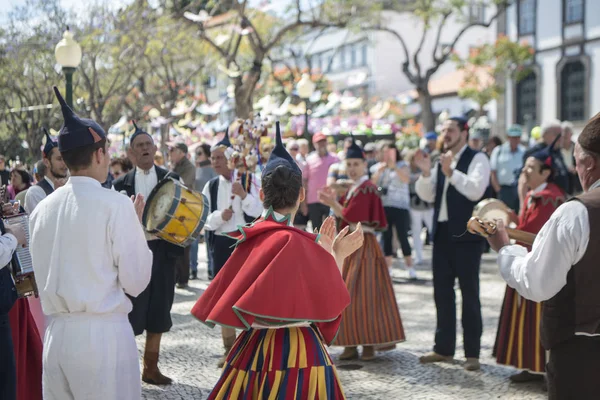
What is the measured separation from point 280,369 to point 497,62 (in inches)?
1229

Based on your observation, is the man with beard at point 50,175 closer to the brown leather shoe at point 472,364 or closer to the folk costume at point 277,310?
the folk costume at point 277,310

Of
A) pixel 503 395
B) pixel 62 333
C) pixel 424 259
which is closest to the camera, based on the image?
pixel 62 333

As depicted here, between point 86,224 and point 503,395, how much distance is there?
3798 millimetres

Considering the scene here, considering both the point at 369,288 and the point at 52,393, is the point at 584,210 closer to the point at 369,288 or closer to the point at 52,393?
the point at 52,393

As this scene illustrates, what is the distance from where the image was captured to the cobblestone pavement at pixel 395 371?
5.80 metres

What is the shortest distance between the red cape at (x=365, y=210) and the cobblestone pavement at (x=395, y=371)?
4.17 feet

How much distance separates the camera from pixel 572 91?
113 feet

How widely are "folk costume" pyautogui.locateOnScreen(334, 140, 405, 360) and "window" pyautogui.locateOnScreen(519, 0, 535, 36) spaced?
31.7 meters

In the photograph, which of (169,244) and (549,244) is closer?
(549,244)

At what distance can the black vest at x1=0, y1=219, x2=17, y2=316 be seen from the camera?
403 centimetres

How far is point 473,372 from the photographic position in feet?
20.9

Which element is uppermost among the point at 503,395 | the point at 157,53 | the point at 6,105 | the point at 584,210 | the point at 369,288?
the point at 157,53

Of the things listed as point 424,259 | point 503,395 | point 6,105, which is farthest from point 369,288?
point 6,105

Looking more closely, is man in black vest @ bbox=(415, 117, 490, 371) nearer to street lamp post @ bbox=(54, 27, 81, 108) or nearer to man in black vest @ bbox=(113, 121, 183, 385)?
man in black vest @ bbox=(113, 121, 183, 385)
